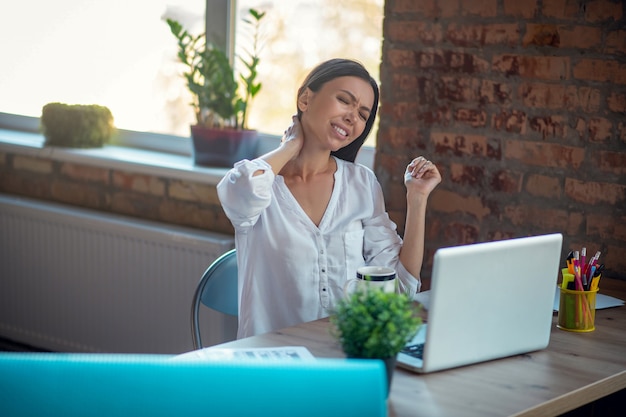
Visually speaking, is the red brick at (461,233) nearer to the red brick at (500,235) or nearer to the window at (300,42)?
the red brick at (500,235)

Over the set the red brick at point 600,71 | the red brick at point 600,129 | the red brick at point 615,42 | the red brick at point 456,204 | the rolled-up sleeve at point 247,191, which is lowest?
the red brick at point 456,204

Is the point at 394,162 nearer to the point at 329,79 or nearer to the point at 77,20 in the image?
the point at 329,79

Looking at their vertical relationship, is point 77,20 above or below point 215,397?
above

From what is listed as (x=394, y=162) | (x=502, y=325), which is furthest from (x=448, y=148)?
(x=502, y=325)

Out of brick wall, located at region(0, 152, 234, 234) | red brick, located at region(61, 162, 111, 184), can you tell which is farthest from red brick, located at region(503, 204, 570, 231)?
red brick, located at region(61, 162, 111, 184)

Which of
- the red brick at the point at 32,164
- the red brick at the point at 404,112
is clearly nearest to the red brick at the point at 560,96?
the red brick at the point at 404,112

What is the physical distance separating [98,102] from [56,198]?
17.4 inches

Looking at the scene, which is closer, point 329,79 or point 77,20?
A: point 329,79

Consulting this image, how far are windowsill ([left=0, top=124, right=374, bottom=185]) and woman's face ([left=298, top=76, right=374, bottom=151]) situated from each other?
34.6 inches

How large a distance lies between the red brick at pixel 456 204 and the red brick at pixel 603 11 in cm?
59

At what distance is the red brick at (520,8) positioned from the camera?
2521 millimetres

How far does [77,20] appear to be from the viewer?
397 centimetres

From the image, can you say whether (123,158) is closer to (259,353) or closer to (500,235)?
(500,235)

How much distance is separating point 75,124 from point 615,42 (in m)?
2.21
